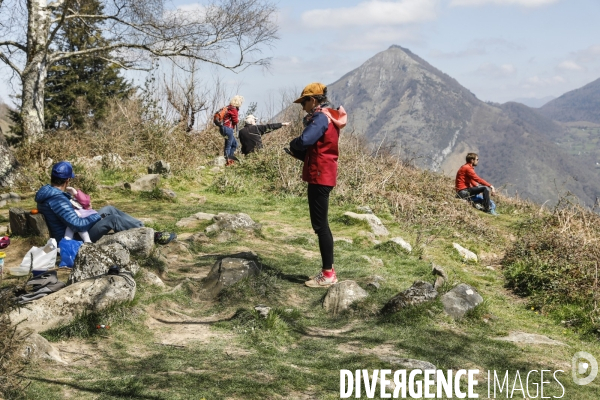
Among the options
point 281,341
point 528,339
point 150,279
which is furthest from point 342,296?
point 150,279

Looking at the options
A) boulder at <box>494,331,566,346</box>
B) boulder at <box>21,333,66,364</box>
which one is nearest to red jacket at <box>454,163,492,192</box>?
boulder at <box>494,331,566,346</box>

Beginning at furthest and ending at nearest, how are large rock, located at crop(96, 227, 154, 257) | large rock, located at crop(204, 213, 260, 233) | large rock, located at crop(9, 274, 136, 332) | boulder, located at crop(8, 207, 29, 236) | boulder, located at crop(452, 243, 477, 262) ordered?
boulder, located at crop(452, 243, 477, 262) → large rock, located at crop(204, 213, 260, 233) → boulder, located at crop(8, 207, 29, 236) → large rock, located at crop(96, 227, 154, 257) → large rock, located at crop(9, 274, 136, 332)

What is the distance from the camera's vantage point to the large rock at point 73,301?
4.21 meters

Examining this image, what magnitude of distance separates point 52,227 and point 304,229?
13.7 ft

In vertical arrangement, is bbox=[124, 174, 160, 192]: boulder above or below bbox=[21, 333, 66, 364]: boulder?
above

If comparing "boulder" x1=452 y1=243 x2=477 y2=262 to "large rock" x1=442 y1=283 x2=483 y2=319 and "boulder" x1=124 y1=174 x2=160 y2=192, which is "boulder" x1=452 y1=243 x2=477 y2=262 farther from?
"boulder" x1=124 y1=174 x2=160 y2=192

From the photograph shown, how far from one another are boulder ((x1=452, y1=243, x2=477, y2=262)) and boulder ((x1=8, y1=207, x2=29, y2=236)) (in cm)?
641

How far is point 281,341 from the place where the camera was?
4.55 meters

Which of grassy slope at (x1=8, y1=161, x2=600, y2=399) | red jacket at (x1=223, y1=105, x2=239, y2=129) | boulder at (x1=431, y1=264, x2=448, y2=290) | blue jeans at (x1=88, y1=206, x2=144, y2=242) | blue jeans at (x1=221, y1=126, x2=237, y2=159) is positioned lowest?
grassy slope at (x1=8, y1=161, x2=600, y2=399)

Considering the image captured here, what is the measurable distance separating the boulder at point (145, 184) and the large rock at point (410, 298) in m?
7.11

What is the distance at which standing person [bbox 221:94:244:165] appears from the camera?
13578 millimetres

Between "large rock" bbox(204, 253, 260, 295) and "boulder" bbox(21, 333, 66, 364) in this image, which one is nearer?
"boulder" bbox(21, 333, 66, 364)

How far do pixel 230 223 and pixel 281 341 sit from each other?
3988mm

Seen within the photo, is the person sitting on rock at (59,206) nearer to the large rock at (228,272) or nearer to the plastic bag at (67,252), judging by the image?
the plastic bag at (67,252)
